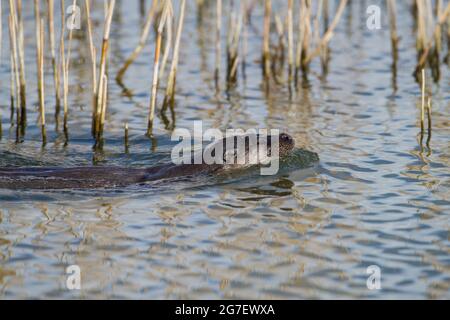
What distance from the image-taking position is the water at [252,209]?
6770 mm

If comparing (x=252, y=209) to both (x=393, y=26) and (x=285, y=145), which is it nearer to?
(x=285, y=145)

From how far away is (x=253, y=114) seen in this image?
12.3m

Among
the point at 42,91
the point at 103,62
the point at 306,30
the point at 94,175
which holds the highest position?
the point at 306,30

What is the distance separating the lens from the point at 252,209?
842 cm

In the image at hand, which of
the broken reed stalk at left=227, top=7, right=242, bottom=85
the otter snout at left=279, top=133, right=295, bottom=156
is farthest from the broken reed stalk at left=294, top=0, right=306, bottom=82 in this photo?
the otter snout at left=279, top=133, right=295, bottom=156

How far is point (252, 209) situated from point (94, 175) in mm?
1722

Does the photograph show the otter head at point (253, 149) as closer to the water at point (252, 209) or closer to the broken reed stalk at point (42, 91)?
the water at point (252, 209)

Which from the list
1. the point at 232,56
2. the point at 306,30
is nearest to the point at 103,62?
the point at 232,56

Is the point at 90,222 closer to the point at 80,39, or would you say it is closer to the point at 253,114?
the point at 253,114

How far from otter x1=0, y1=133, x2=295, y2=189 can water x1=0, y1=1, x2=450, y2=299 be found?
0.49 feet

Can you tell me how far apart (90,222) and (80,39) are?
909 centimetres

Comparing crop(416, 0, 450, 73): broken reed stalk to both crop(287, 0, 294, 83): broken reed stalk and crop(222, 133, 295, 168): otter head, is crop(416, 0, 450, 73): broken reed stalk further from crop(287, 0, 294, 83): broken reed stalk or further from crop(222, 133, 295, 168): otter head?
crop(222, 133, 295, 168): otter head

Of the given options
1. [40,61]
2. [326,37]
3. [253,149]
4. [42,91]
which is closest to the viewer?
[253,149]

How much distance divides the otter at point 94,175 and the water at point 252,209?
150 millimetres
